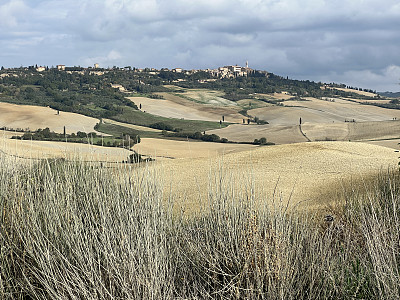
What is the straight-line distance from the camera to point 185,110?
73.0 m

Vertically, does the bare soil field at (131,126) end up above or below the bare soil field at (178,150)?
above

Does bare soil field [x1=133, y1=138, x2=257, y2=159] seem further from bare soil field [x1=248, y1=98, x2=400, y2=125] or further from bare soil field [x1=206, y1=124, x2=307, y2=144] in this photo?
bare soil field [x1=248, y1=98, x2=400, y2=125]

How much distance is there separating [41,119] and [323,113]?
3686 cm

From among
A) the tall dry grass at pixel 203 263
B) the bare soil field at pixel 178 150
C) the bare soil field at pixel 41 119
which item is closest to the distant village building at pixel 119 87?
the bare soil field at pixel 41 119

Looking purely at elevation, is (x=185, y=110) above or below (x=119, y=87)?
below

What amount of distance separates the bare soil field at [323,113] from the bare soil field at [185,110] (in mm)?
3857

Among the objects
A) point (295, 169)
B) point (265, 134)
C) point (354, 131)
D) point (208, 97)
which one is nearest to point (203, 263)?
point (295, 169)

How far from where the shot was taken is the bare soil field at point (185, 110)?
67125 mm

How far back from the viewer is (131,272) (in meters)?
5.21

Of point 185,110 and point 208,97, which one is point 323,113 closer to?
point 185,110

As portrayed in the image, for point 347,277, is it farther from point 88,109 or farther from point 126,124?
point 88,109

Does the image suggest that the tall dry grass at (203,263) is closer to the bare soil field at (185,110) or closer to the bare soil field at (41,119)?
the bare soil field at (41,119)

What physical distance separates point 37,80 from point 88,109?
2479 centimetres

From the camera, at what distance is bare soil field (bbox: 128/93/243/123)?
6712 cm
